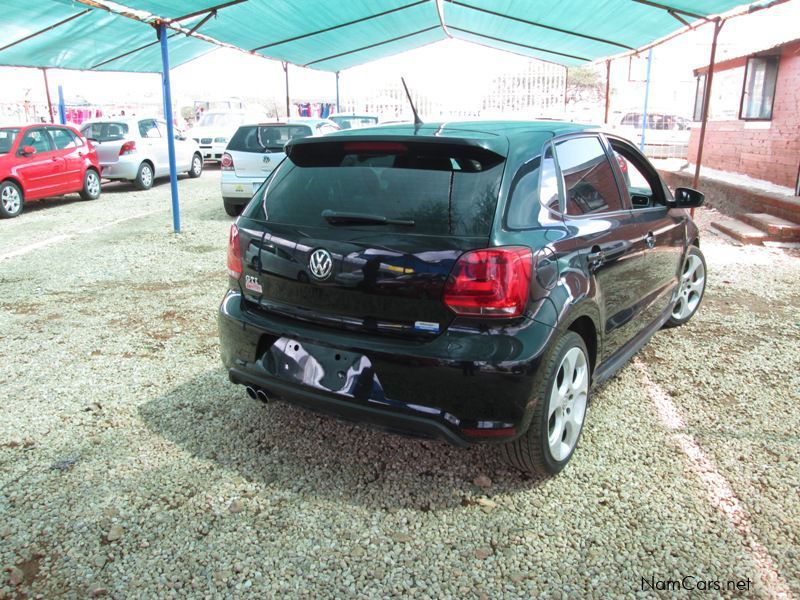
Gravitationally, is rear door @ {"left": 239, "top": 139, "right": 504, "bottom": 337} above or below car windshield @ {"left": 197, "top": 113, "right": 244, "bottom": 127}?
below

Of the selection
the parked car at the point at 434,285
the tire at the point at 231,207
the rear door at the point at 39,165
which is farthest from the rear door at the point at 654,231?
the rear door at the point at 39,165

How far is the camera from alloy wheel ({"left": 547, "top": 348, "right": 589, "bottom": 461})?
285cm

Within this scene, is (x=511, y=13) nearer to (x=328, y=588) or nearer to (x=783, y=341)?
(x=783, y=341)

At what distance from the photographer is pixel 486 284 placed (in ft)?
8.14

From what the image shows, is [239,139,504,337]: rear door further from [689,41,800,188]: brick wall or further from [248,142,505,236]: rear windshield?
[689,41,800,188]: brick wall

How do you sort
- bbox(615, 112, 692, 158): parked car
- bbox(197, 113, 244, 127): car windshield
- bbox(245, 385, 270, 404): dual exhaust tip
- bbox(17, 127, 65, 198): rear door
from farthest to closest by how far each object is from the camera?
bbox(615, 112, 692, 158): parked car → bbox(197, 113, 244, 127): car windshield → bbox(17, 127, 65, 198): rear door → bbox(245, 385, 270, 404): dual exhaust tip

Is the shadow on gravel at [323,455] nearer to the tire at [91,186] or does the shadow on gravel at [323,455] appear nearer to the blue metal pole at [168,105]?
the blue metal pole at [168,105]

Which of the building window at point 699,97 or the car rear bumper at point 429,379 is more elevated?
the building window at point 699,97

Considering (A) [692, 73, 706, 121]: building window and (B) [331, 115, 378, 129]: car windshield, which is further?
(A) [692, 73, 706, 121]: building window

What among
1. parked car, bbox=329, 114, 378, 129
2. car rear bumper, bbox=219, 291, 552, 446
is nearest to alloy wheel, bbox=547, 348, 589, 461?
car rear bumper, bbox=219, 291, 552, 446

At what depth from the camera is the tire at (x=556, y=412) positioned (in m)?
2.68

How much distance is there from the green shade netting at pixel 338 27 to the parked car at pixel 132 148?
1.80m

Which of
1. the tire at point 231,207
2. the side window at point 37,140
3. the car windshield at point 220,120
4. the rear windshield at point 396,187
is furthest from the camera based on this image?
the car windshield at point 220,120
